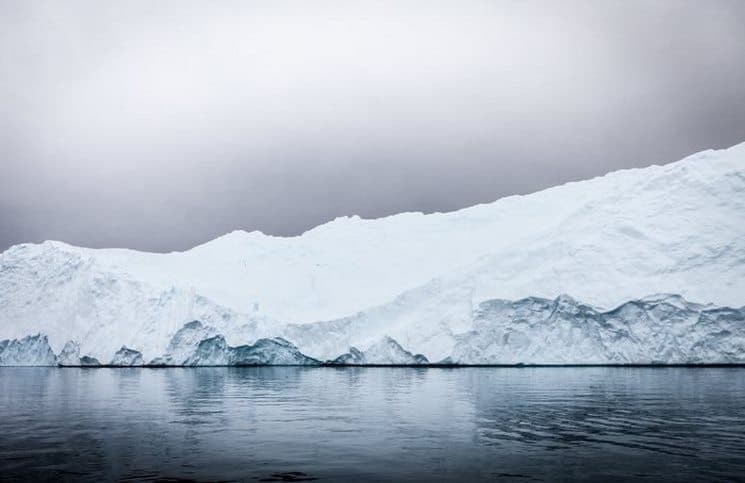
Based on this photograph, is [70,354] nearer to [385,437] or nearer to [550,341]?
[550,341]

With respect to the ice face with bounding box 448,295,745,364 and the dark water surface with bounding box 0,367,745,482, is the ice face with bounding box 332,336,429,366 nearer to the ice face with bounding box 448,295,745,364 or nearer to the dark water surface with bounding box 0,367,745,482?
the ice face with bounding box 448,295,745,364

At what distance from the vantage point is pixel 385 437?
11.7 metres

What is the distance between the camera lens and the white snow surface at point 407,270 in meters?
41.2

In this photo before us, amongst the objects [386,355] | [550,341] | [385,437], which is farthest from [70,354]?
[385,437]

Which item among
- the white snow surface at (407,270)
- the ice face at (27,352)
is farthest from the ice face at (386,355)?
the ice face at (27,352)

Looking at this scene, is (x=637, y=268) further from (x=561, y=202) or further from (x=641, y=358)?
(x=561, y=202)

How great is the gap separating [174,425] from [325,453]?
16.6 feet

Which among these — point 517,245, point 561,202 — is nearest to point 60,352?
point 517,245

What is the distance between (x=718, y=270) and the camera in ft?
129

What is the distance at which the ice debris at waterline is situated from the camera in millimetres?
37375

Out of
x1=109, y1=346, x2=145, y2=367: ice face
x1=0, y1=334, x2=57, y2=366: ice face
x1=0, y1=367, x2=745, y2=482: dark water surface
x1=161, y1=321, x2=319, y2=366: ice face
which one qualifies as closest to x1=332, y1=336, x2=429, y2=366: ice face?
x1=161, y1=321, x2=319, y2=366: ice face

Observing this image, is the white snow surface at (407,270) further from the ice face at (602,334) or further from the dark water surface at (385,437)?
the dark water surface at (385,437)

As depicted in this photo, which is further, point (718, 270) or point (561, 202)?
point (561, 202)

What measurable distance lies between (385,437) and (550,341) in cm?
3163
